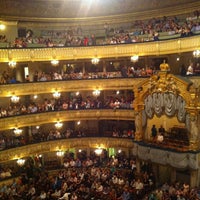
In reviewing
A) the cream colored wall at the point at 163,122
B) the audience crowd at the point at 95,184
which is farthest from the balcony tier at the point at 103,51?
the audience crowd at the point at 95,184

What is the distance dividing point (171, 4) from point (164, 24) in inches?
82.7

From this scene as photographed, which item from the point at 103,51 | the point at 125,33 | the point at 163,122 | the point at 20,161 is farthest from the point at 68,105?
the point at 163,122

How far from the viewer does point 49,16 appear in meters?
31.6

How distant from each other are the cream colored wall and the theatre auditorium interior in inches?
3.5

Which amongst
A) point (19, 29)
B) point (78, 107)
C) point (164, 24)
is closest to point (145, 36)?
point (164, 24)

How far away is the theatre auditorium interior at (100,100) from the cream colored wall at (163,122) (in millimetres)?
89

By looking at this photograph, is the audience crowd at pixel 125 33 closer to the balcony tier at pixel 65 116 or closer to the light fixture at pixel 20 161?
the balcony tier at pixel 65 116

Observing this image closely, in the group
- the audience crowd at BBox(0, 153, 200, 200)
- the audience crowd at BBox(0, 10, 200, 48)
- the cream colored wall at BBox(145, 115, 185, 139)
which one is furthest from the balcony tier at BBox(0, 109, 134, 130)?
the audience crowd at BBox(0, 10, 200, 48)

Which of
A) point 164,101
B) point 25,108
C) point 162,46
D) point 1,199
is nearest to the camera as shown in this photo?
point 1,199

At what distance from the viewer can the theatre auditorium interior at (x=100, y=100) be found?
885 inches

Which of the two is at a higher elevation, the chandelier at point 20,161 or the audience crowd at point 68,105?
the audience crowd at point 68,105

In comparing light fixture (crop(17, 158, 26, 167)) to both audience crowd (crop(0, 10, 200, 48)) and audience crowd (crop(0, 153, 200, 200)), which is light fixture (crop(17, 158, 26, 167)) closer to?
audience crowd (crop(0, 153, 200, 200))

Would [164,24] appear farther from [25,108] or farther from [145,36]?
[25,108]

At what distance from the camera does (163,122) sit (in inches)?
1014
